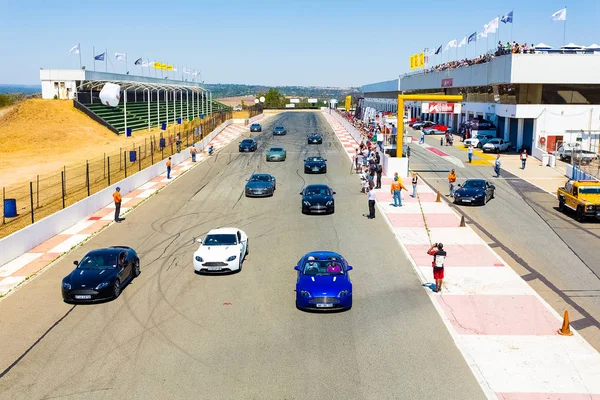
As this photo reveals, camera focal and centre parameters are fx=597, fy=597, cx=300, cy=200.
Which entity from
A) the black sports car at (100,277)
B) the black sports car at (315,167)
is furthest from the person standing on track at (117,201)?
the black sports car at (315,167)

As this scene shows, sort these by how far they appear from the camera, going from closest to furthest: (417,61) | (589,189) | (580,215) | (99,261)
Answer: (99,261) < (580,215) < (589,189) < (417,61)

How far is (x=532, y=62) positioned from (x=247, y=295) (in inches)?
1687

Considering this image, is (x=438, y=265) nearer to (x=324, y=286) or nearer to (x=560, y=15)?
(x=324, y=286)

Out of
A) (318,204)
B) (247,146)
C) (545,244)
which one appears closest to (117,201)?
(318,204)

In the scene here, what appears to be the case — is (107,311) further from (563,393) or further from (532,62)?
(532,62)

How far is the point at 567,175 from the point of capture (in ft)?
128

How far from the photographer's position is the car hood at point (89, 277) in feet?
51.8

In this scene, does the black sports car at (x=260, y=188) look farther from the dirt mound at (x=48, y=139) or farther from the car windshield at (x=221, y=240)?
the dirt mound at (x=48, y=139)

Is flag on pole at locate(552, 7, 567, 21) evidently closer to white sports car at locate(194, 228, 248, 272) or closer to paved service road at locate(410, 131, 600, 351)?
paved service road at locate(410, 131, 600, 351)

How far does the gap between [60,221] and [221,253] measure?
971 cm

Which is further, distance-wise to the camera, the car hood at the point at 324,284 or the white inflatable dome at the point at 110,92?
the white inflatable dome at the point at 110,92

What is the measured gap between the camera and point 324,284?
15.2m

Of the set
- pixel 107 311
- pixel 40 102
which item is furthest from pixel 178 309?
pixel 40 102

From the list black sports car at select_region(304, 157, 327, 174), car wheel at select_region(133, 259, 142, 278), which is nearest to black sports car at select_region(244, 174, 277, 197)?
black sports car at select_region(304, 157, 327, 174)
